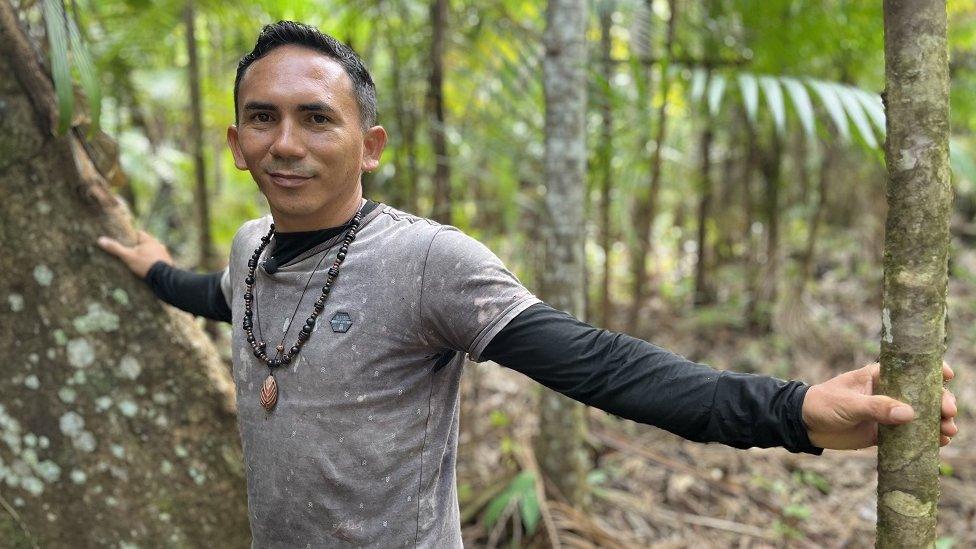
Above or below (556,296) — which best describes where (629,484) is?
below

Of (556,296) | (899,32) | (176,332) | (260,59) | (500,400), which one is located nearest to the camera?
(899,32)

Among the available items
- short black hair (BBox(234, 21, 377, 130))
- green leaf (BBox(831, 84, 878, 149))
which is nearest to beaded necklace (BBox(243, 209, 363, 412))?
short black hair (BBox(234, 21, 377, 130))

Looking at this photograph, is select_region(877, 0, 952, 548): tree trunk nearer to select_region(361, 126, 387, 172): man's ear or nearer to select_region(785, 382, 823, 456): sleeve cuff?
select_region(785, 382, 823, 456): sleeve cuff

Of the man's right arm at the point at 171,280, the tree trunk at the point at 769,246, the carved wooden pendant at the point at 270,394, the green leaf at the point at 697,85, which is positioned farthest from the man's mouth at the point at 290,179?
the tree trunk at the point at 769,246

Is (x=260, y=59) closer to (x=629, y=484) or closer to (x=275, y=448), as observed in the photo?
(x=275, y=448)

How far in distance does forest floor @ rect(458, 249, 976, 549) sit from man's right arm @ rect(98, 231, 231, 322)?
1.58m

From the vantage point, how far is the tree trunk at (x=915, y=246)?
3.75 ft

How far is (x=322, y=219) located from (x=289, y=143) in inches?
7.6

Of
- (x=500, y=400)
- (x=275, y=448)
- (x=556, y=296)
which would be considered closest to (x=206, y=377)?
(x=275, y=448)

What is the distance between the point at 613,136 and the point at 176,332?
2.45 meters

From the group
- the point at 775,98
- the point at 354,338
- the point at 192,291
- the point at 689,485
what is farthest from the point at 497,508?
the point at 775,98

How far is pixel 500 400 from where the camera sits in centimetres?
464

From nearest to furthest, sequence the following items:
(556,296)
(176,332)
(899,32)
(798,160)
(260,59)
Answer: (899,32), (260,59), (176,332), (556,296), (798,160)

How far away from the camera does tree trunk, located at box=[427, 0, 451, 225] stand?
127 inches
